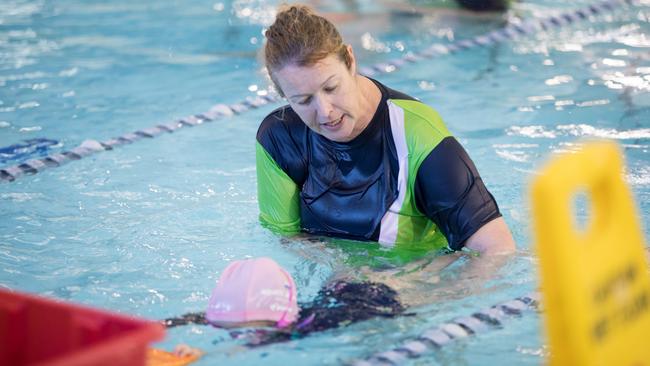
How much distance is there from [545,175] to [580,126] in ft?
12.3

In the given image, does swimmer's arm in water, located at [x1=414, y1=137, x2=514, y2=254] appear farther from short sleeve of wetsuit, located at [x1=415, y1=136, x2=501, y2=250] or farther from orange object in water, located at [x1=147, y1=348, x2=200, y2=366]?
orange object in water, located at [x1=147, y1=348, x2=200, y2=366]

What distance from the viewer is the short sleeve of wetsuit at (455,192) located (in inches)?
130

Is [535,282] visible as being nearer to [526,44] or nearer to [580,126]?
[580,126]

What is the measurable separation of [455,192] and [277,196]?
83cm

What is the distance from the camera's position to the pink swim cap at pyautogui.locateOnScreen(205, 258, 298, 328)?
2.97 metres

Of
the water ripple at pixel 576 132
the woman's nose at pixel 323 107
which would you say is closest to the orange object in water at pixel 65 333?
the woman's nose at pixel 323 107

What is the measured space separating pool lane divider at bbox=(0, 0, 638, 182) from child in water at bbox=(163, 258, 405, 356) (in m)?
0.86

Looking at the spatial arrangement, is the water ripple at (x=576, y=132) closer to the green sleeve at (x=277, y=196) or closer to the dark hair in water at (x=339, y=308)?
the green sleeve at (x=277, y=196)

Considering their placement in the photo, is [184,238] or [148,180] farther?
[148,180]

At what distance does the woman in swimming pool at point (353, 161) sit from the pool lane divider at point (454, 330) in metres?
0.20

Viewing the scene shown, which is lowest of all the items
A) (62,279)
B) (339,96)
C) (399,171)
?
(62,279)

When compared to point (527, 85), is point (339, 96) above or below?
above

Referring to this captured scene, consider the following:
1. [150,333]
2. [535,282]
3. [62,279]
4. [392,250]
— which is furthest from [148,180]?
[150,333]

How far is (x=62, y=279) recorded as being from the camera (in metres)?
3.98
